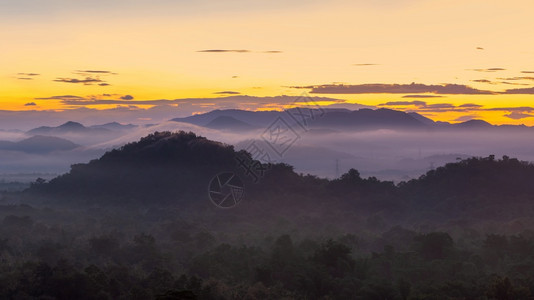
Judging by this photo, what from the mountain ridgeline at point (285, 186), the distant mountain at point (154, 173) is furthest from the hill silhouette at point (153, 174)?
the mountain ridgeline at point (285, 186)

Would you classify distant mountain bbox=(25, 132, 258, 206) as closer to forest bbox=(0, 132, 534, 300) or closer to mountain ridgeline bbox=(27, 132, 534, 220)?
mountain ridgeline bbox=(27, 132, 534, 220)

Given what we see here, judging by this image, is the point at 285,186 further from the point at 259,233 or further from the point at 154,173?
the point at 259,233

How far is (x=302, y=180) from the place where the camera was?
130 m

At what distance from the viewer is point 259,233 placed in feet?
292

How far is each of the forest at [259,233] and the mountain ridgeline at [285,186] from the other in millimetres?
304

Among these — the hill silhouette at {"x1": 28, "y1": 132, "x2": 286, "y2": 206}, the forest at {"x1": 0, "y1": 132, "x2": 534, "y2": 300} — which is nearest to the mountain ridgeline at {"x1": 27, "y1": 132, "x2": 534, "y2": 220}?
the hill silhouette at {"x1": 28, "y1": 132, "x2": 286, "y2": 206}

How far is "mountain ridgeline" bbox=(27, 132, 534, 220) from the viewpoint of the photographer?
383 ft

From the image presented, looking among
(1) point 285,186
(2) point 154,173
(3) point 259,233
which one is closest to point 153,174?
(2) point 154,173

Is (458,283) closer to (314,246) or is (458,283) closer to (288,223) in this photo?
(314,246)

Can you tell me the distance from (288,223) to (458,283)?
54111 mm

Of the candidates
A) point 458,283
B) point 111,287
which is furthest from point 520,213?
point 111,287

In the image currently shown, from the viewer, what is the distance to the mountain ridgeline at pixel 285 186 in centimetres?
11681

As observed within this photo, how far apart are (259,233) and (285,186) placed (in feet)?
129

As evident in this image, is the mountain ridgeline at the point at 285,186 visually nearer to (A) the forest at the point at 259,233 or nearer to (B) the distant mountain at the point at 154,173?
(B) the distant mountain at the point at 154,173
